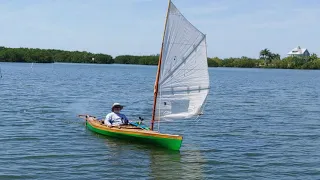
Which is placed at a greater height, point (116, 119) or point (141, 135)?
point (116, 119)

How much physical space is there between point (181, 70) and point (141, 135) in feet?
11.0

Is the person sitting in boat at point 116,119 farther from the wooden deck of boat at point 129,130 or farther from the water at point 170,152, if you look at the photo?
the water at point 170,152

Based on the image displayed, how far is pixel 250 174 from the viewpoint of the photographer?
1814 centimetres

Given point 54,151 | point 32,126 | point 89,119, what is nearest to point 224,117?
point 89,119

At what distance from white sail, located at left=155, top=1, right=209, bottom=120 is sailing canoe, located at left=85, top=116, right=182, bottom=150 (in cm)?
99

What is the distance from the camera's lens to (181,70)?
2150 cm

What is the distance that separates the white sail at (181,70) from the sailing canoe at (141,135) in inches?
39.1

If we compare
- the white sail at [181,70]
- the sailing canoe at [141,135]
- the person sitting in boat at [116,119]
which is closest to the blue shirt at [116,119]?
the person sitting in boat at [116,119]

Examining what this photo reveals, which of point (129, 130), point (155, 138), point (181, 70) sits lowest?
point (155, 138)

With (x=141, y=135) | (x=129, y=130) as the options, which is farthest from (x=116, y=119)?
(x=141, y=135)

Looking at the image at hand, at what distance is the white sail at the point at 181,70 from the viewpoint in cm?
2122

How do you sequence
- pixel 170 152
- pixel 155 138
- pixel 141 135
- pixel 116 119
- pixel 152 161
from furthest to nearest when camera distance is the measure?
pixel 116 119
pixel 141 135
pixel 155 138
pixel 170 152
pixel 152 161

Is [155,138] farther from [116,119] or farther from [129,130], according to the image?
[116,119]

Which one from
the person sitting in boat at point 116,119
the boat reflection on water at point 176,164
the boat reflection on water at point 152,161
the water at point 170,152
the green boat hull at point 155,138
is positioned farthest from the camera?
the person sitting in boat at point 116,119
